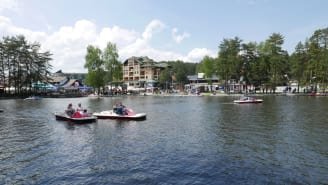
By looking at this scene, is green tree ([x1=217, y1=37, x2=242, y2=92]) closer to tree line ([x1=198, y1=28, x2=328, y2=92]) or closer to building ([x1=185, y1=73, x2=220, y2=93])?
tree line ([x1=198, y1=28, x2=328, y2=92])

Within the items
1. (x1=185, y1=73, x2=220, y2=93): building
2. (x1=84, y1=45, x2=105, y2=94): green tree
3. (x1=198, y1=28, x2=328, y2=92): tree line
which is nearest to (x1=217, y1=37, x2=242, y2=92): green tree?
(x1=198, y1=28, x2=328, y2=92): tree line

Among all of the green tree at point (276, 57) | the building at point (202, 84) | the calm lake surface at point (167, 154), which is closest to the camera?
the calm lake surface at point (167, 154)

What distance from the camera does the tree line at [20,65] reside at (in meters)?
113

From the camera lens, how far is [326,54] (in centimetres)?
9856

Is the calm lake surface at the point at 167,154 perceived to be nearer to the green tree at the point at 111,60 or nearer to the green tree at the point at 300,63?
the green tree at the point at 300,63

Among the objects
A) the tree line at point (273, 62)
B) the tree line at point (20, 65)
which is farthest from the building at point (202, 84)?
the tree line at point (20, 65)

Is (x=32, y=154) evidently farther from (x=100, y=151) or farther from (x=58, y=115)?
(x=58, y=115)

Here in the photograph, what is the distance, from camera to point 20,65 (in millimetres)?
117000

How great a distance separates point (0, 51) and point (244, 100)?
84.3 m

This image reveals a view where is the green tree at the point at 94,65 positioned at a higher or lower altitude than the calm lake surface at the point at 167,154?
higher

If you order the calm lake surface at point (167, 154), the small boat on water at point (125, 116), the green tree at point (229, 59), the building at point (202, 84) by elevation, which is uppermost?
the green tree at point (229, 59)

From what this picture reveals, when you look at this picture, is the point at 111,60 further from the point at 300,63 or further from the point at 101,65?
the point at 300,63

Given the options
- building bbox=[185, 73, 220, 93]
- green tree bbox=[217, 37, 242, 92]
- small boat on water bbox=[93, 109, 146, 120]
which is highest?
green tree bbox=[217, 37, 242, 92]

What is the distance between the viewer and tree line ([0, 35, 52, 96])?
113 metres
